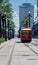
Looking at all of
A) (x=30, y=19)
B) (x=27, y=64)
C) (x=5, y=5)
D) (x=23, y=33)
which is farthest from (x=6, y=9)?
(x=30, y=19)

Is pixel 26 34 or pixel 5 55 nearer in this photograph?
pixel 5 55

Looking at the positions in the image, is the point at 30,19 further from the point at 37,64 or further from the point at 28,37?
the point at 37,64

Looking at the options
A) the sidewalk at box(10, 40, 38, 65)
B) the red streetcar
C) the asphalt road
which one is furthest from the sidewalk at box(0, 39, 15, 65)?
the red streetcar

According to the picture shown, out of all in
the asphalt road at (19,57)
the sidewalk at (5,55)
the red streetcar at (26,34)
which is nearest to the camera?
the asphalt road at (19,57)

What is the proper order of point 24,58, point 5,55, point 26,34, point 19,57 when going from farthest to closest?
point 26,34 → point 5,55 → point 19,57 → point 24,58

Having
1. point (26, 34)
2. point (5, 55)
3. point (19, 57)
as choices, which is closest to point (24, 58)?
point (19, 57)

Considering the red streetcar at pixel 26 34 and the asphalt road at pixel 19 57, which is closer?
the asphalt road at pixel 19 57

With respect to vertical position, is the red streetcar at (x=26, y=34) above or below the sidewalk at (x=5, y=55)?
below

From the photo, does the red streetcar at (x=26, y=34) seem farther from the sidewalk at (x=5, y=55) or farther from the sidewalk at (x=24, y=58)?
the sidewalk at (x=24, y=58)

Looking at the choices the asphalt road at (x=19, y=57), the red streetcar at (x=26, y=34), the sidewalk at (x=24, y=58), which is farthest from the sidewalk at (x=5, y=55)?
the red streetcar at (x=26, y=34)

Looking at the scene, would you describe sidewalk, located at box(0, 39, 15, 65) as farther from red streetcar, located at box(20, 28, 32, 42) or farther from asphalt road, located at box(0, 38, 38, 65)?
red streetcar, located at box(20, 28, 32, 42)

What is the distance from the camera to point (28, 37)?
68.0 metres

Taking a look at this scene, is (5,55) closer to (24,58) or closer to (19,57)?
(19,57)

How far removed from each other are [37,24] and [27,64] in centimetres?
18204
